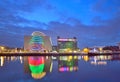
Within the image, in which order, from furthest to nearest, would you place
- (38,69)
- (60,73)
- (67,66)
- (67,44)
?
1. (67,44)
2. (67,66)
3. (38,69)
4. (60,73)

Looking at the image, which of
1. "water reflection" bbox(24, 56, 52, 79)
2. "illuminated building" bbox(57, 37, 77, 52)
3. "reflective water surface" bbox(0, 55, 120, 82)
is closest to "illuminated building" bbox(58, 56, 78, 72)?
"reflective water surface" bbox(0, 55, 120, 82)

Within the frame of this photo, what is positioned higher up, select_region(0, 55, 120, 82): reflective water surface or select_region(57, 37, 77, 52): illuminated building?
select_region(57, 37, 77, 52): illuminated building

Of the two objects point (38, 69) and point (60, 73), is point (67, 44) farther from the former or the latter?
point (60, 73)

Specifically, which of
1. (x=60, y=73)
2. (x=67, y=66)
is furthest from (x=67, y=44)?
(x=60, y=73)

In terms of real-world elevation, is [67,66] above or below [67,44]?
below

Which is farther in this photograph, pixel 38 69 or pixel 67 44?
pixel 67 44

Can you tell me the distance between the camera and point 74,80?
16.3 meters

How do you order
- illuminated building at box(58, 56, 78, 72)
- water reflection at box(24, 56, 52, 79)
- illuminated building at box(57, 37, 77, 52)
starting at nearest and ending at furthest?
water reflection at box(24, 56, 52, 79) < illuminated building at box(58, 56, 78, 72) < illuminated building at box(57, 37, 77, 52)

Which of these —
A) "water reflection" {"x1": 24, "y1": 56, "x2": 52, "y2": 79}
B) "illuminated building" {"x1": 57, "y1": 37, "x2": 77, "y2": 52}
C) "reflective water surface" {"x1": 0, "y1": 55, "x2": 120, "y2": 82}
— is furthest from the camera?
"illuminated building" {"x1": 57, "y1": 37, "x2": 77, "y2": 52}

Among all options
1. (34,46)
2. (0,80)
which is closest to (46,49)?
(34,46)

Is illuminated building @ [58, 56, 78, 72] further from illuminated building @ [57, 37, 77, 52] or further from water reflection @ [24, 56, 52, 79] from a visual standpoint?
illuminated building @ [57, 37, 77, 52]

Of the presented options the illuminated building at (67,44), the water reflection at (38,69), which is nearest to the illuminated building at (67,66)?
the water reflection at (38,69)

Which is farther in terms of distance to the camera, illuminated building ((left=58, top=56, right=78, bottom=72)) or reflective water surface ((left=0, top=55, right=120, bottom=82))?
illuminated building ((left=58, top=56, right=78, bottom=72))

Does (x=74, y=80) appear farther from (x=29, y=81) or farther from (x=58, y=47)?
(x=58, y=47)
